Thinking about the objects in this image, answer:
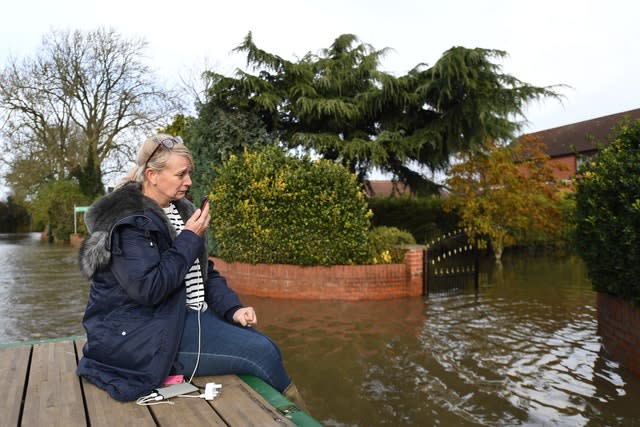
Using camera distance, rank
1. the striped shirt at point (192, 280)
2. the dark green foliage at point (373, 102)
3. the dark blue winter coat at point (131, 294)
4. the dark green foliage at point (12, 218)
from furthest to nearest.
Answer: the dark green foliage at point (12, 218) < the dark green foliage at point (373, 102) < the striped shirt at point (192, 280) < the dark blue winter coat at point (131, 294)

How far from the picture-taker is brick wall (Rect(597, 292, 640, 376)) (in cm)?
474

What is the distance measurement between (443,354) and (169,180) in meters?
4.16

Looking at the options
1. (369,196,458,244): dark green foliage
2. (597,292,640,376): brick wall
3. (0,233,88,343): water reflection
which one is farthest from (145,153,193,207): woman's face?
(369,196,458,244): dark green foliage

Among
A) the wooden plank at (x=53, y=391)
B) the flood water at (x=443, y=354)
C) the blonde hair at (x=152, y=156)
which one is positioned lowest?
the flood water at (x=443, y=354)

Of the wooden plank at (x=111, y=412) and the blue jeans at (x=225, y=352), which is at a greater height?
the blue jeans at (x=225, y=352)

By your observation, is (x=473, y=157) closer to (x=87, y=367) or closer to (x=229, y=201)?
(x=229, y=201)

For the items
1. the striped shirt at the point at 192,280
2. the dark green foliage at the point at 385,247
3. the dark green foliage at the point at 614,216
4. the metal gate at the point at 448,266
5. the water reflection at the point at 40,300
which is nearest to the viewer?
the striped shirt at the point at 192,280

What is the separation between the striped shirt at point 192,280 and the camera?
2666 millimetres

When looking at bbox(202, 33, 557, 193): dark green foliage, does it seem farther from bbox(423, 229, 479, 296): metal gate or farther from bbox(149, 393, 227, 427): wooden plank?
bbox(149, 393, 227, 427): wooden plank

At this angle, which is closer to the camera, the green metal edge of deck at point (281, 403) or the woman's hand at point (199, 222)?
the green metal edge of deck at point (281, 403)

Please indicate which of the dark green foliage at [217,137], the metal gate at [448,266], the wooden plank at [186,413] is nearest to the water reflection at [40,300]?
the dark green foliage at [217,137]

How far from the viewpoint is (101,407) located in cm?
213

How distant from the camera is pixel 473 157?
1384cm

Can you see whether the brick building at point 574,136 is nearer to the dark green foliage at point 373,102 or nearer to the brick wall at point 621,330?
the dark green foliage at point 373,102
